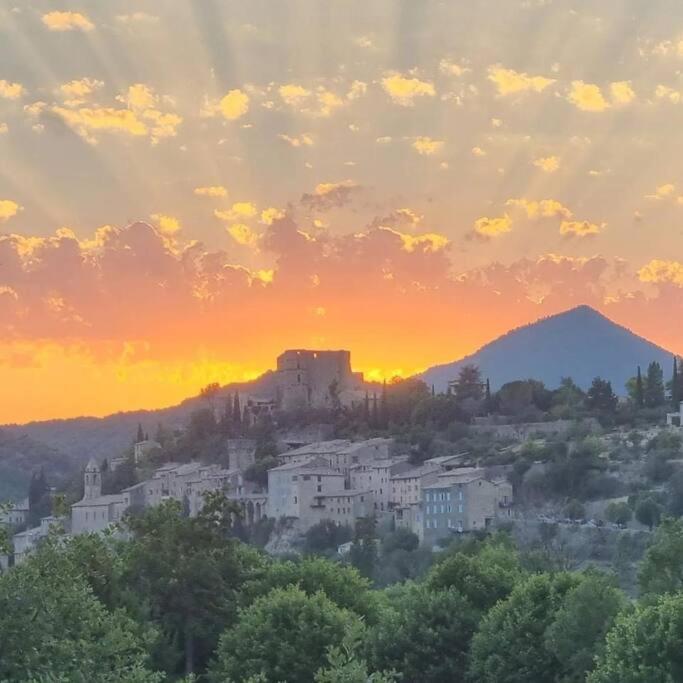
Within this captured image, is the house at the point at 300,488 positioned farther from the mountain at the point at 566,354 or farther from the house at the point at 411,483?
the mountain at the point at 566,354

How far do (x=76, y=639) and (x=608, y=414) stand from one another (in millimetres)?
67914

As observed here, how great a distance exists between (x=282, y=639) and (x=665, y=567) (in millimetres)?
7963

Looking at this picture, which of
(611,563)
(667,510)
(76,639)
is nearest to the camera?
(76,639)

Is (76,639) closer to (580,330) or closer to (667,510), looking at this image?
(667,510)

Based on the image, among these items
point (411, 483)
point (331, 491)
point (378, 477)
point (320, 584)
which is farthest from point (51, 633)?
point (378, 477)

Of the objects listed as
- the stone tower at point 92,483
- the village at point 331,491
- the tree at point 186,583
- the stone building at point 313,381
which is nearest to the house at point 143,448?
the village at point 331,491

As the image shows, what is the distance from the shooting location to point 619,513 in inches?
2576

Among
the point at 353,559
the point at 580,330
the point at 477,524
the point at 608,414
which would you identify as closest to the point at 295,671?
the point at 353,559

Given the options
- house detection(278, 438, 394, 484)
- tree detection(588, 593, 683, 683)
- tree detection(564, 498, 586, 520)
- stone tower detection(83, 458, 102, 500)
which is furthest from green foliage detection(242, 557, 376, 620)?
stone tower detection(83, 458, 102, 500)

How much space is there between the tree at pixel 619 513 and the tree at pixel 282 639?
3720cm

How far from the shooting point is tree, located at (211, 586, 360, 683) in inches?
1122

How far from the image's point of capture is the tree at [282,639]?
2850cm

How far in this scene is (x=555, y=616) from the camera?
28.1m

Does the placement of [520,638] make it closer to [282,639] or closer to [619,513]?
[282,639]
